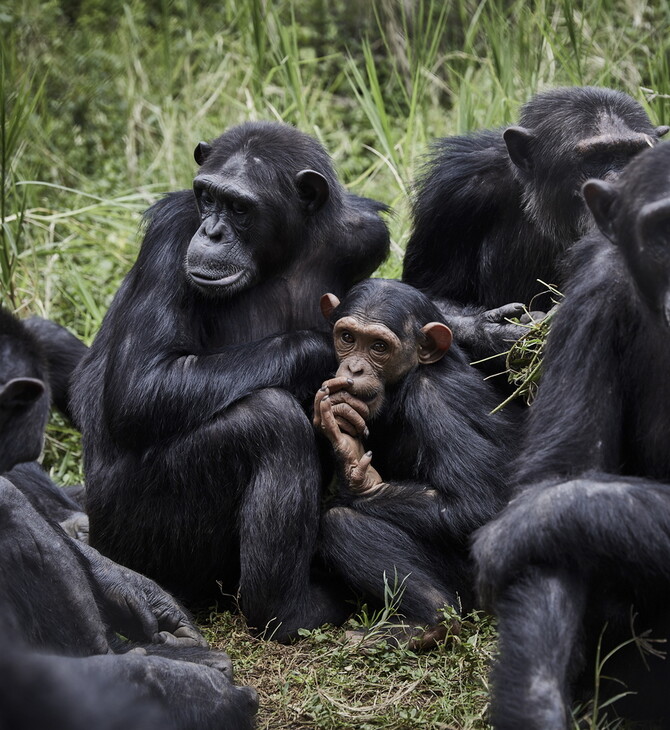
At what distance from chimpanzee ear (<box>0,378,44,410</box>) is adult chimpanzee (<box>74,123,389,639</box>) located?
1.86ft

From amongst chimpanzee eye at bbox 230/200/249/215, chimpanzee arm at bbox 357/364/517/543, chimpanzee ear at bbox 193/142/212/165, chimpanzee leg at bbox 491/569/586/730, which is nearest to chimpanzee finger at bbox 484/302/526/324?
chimpanzee arm at bbox 357/364/517/543

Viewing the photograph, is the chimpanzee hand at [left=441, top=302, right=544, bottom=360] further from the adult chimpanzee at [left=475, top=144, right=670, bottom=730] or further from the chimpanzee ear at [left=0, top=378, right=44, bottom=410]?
the chimpanzee ear at [left=0, top=378, right=44, bottom=410]

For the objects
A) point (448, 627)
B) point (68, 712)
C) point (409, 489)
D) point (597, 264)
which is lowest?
point (448, 627)

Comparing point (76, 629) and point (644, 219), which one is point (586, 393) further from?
point (76, 629)

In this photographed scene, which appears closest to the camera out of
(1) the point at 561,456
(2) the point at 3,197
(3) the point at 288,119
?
(1) the point at 561,456

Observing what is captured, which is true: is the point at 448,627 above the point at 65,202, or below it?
below

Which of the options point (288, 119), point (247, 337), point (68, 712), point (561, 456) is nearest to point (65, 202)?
point (288, 119)

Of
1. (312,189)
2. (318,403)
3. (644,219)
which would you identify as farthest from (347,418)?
(644,219)

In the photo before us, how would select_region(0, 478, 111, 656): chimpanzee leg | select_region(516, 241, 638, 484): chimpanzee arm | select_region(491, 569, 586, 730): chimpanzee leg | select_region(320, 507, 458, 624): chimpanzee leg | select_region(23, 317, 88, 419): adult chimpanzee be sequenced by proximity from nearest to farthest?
1. select_region(491, 569, 586, 730): chimpanzee leg
2. select_region(516, 241, 638, 484): chimpanzee arm
3. select_region(0, 478, 111, 656): chimpanzee leg
4. select_region(320, 507, 458, 624): chimpanzee leg
5. select_region(23, 317, 88, 419): adult chimpanzee

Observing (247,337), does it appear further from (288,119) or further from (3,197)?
(288,119)

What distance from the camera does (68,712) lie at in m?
2.66

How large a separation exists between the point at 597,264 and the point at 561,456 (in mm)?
757

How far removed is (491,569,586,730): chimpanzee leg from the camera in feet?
11.7

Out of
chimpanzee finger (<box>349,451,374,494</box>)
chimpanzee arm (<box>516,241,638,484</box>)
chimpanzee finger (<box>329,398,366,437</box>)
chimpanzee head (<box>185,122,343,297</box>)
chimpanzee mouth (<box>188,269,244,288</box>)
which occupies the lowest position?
chimpanzee finger (<box>349,451,374,494</box>)
